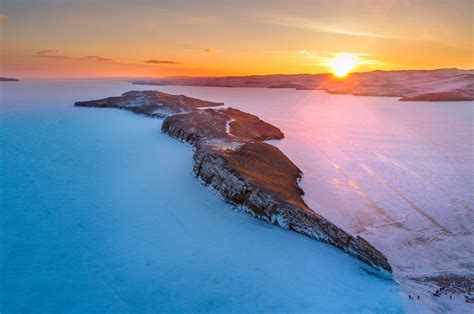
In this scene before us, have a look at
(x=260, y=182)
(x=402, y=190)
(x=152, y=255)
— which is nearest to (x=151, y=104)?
(x=260, y=182)

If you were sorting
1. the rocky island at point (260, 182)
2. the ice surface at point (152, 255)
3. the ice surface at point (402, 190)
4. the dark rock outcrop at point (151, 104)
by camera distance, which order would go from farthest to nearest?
the dark rock outcrop at point (151, 104) → the rocky island at point (260, 182) → the ice surface at point (402, 190) → the ice surface at point (152, 255)

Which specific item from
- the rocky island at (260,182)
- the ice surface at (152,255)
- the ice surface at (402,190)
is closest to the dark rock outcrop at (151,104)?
the rocky island at (260,182)

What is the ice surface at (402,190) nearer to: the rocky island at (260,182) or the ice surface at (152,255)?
the rocky island at (260,182)

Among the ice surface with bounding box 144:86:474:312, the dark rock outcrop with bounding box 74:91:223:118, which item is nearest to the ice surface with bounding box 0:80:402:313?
the ice surface with bounding box 144:86:474:312

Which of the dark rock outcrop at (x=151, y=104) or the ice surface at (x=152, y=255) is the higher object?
the dark rock outcrop at (x=151, y=104)

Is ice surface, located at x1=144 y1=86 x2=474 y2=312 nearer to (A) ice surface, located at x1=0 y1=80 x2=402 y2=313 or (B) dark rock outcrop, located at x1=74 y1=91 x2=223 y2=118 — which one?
(A) ice surface, located at x1=0 y1=80 x2=402 y2=313

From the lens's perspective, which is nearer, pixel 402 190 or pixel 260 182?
pixel 260 182

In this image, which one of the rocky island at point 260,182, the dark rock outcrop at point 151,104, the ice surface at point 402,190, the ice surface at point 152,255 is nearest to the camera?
the ice surface at point 152,255

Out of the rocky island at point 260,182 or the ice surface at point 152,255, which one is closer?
the ice surface at point 152,255

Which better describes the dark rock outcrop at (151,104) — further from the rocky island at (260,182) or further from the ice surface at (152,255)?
the ice surface at (152,255)

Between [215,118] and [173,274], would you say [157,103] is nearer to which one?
[215,118]

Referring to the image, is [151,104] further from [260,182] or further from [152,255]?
[152,255]
